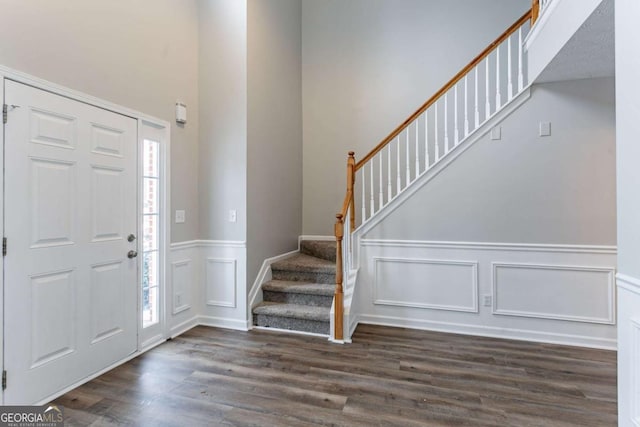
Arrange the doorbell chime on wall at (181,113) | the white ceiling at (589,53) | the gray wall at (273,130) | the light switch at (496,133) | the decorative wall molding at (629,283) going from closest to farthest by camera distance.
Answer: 1. the decorative wall molding at (629,283)
2. the white ceiling at (589,53)
3. the light switch at (496,133)
4. the doorbell chime on wall at (181,113)
5. the gray wall at (273,130)

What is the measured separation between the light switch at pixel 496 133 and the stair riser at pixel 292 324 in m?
2.52

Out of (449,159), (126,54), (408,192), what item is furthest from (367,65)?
(126,54)

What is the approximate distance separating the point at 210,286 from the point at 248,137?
171 cm

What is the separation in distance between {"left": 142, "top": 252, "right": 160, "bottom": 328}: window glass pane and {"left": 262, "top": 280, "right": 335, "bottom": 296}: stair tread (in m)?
1.13

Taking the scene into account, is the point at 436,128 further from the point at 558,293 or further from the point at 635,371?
the point at 635,371

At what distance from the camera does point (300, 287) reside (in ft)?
12.0

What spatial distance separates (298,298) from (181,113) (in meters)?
2.35

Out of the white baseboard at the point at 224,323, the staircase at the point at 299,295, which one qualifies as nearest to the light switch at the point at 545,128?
the staircase at the point at 299,295

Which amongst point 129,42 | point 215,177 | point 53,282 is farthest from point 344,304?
point 129,42

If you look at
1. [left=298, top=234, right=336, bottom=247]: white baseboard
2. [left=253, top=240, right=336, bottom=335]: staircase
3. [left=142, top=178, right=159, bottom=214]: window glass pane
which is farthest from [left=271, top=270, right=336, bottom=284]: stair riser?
[left=142, top=178, right=159, bottom=214]: window glass pane

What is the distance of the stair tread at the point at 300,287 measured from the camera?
355 cm

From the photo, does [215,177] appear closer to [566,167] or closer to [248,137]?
[248,137]

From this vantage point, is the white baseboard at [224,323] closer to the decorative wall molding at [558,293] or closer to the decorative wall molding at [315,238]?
the decorative wall molding at [315,238]

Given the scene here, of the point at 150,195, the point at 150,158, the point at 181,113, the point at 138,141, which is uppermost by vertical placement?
the point at 181,113
